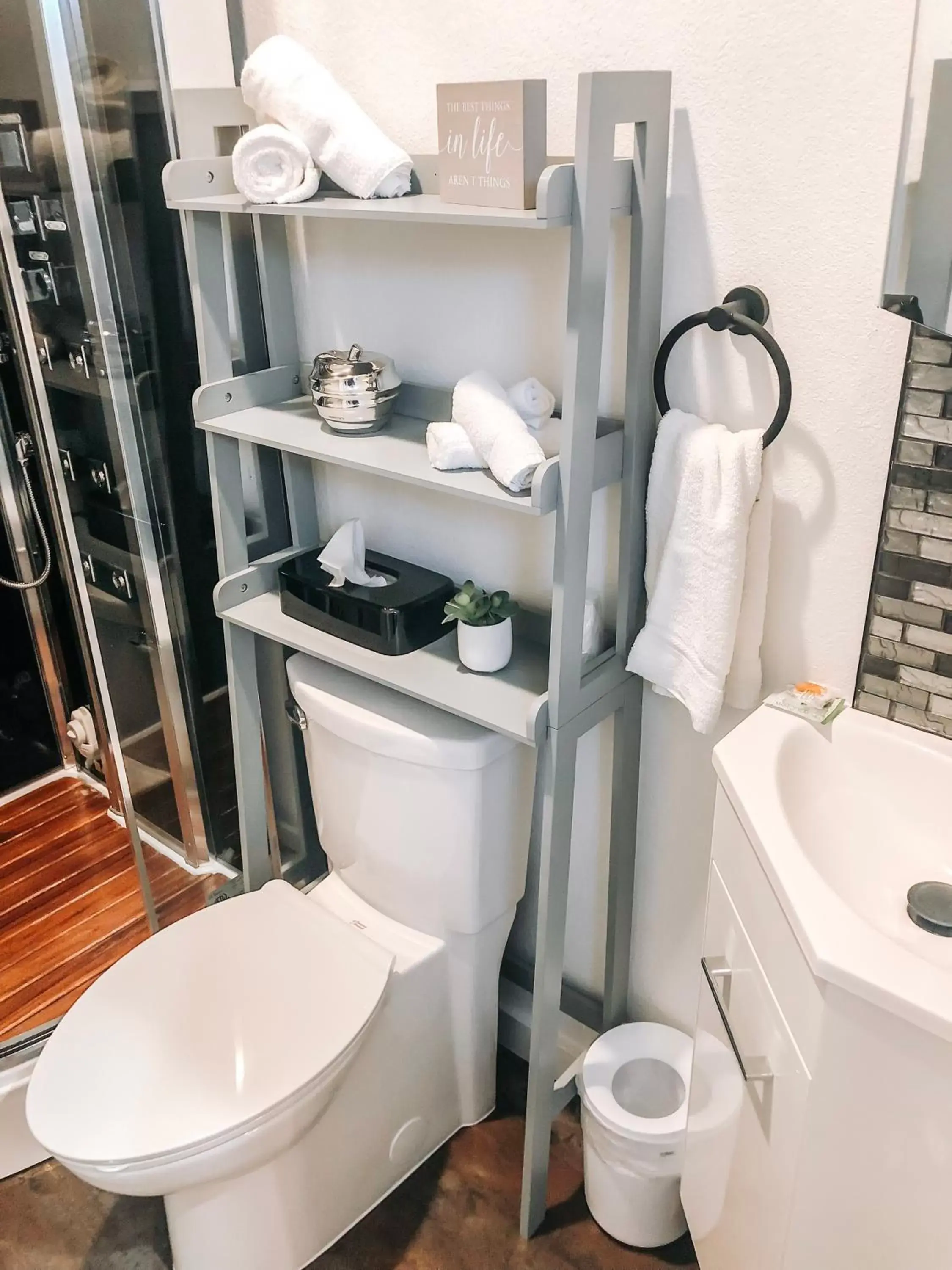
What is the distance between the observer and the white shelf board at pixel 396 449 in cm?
114

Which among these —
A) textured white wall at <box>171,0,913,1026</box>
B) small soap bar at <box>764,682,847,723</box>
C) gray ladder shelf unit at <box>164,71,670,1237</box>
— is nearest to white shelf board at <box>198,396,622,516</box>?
gray ladder shelf unit at <box>164,71,670,1237</box>

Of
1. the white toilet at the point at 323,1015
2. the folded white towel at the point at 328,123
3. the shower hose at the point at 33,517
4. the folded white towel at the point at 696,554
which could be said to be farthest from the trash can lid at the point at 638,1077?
the shower hose at the point at 33,517

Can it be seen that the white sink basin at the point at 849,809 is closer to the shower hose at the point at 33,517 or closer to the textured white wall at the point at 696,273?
the textured white wall at the point at 696,273

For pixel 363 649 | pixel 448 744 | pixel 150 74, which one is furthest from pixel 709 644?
pixel 150 74

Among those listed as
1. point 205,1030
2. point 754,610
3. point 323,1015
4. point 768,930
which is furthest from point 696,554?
point 205,1030

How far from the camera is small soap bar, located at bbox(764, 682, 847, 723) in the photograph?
1.17 metres

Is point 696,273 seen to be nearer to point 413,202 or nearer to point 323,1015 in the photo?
point 413,202

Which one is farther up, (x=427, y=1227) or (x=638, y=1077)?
(x=638, y=1077)

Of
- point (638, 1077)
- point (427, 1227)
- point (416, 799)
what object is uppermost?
point (416, 799)

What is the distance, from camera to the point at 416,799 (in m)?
1.45

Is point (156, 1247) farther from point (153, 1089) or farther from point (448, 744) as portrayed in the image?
point (448, 744)

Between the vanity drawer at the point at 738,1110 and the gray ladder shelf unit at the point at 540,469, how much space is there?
0.76 ft

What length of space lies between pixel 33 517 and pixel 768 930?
191cm

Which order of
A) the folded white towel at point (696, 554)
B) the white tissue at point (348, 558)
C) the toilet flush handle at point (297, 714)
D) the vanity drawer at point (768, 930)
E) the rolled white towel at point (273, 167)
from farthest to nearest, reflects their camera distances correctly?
the toilet flush handle at point (297, 714)
the white tissue at point (348, 558)
the rolled white towel at point (273, 167)
the folded white towel at point (696, 554)
the vanity drawer at point (768, 930)
